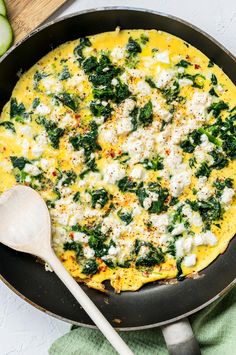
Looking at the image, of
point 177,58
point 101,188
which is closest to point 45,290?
point 101,188

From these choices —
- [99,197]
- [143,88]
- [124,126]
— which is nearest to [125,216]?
[99,197]

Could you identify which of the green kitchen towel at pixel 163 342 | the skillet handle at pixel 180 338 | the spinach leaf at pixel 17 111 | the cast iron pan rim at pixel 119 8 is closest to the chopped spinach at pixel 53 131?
the spinach leaf at pixel 17 111

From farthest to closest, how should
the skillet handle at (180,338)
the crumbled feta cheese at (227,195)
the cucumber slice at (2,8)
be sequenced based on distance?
the cucumber slice at (2,8), the crumbled feta cheese at (227,195), the skillet handle at (180,338)

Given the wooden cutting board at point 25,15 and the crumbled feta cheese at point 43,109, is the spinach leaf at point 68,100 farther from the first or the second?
the wooden cutting board at point 25,15

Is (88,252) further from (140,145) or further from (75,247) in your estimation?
(140,145)

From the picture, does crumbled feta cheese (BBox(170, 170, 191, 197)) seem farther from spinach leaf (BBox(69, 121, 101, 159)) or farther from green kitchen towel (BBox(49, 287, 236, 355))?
green kitchen towel (BBox(49, 287, 236, 355))

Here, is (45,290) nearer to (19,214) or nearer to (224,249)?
(19,214)

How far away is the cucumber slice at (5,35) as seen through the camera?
12.9 feet

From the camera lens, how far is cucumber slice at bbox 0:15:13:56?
3.93 metres

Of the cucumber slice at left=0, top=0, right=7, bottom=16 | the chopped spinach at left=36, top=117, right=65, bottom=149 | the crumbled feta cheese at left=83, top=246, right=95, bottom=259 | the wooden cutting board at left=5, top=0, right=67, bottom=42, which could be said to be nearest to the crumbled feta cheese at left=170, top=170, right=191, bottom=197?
the crumbled feta cheese at left=83, top=246, right=95, bottom=259

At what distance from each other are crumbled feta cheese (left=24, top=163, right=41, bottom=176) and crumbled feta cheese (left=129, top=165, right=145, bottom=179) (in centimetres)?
56

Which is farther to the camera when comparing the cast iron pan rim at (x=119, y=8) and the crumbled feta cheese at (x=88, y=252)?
the crumbled feta cheese at (x=88, y=252)

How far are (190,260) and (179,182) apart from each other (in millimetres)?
472

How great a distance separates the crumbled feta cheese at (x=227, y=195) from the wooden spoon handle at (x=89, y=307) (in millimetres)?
980
